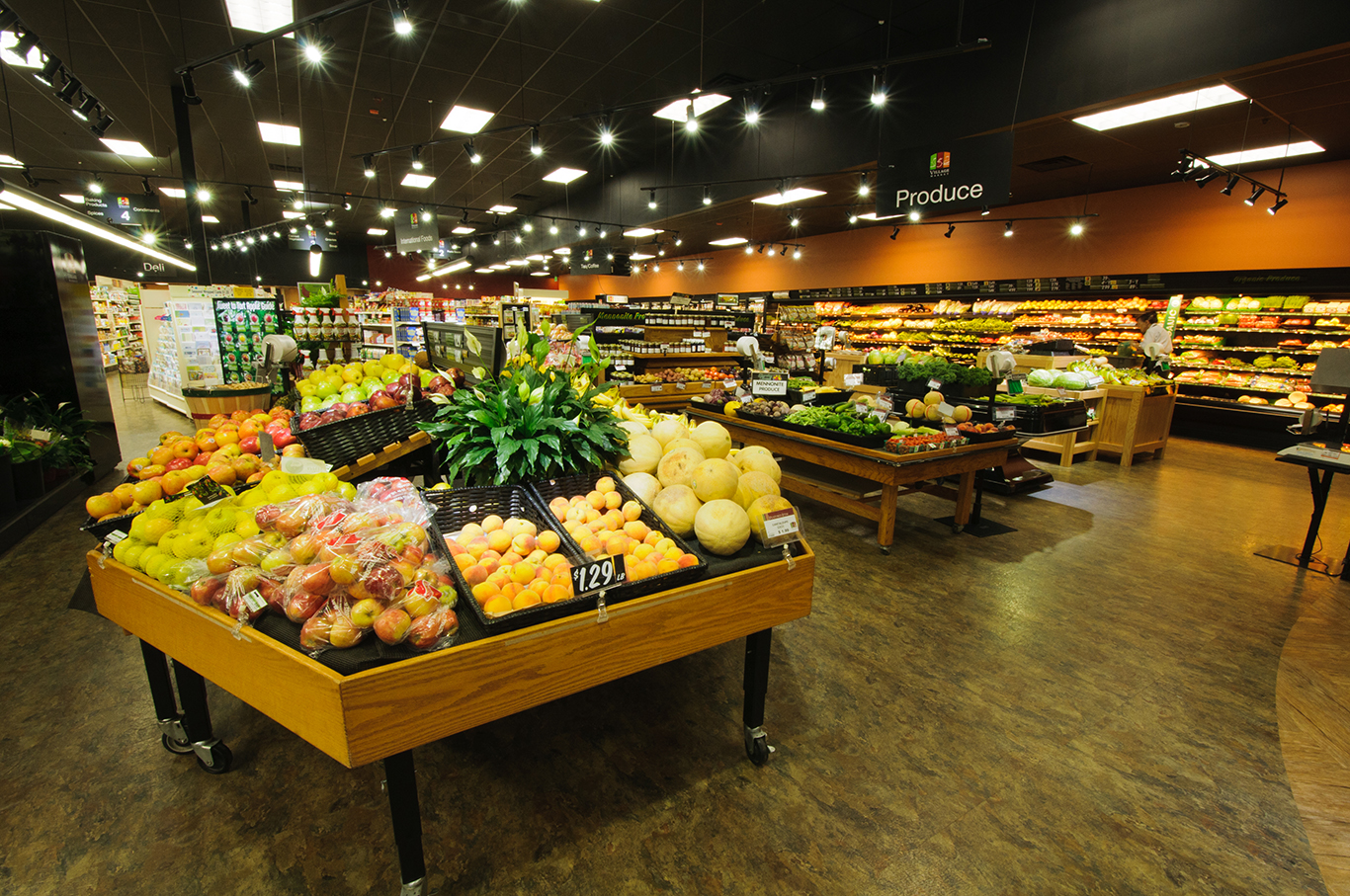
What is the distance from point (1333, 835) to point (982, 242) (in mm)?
11220

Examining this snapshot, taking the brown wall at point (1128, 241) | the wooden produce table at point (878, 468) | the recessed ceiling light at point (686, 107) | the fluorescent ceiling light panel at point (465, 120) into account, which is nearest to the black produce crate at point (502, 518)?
the wooden produce table at point (878, 468)

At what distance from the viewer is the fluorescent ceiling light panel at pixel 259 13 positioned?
5.04 metres

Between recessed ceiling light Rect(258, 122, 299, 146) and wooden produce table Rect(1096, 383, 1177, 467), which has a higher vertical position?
recessed ceiling light Rect(258, 122, 299, 146)

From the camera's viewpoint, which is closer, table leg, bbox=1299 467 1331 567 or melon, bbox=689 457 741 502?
melon, bbox=689 457 741 502

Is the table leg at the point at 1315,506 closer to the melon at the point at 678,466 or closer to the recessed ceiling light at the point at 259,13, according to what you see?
the melon at the point at 678,466

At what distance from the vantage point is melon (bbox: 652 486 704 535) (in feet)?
6.31

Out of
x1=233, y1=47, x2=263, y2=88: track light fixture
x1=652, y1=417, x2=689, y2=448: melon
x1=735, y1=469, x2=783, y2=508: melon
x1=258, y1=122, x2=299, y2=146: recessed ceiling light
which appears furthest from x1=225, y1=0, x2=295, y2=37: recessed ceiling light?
x1=735, y1=469, x2=783, y2=508: melon

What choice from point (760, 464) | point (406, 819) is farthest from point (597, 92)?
point (406, 819)

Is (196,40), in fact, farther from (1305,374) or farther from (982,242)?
(1305,374)

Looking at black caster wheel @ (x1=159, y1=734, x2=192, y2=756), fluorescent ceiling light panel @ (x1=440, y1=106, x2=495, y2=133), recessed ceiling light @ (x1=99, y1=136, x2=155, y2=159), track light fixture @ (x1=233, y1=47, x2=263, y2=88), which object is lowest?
black caster wheel @ (x1=159, y1=734, x2=192, y2=756)

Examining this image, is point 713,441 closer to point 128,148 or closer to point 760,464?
point 760,464

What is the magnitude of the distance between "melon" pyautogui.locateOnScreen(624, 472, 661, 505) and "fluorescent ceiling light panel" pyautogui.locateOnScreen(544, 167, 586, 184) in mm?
10259

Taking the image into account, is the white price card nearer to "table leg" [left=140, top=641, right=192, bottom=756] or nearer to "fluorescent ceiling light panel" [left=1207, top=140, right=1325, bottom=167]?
"table leg" [left=140, top=641, right=192, bottom=756]

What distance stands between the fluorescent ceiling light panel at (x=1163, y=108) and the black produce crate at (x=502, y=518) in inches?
252
